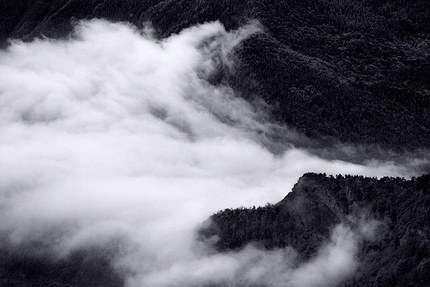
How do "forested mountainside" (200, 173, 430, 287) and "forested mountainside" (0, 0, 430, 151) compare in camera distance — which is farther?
"forested mountainside" (0, 0, 430, 151)

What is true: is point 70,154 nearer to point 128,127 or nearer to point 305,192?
point 128,127

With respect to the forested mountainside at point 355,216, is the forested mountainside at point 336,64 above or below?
above

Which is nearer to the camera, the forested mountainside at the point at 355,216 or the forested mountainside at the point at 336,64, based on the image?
the forested mountainside at the point at 355,216

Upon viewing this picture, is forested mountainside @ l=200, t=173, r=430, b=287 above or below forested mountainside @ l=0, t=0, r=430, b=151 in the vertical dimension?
below

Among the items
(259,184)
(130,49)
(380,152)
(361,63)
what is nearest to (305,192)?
(259,184)
